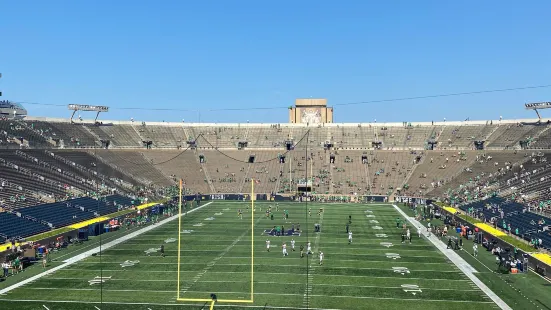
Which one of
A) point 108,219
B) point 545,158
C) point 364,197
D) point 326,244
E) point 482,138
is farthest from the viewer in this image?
point 482,138

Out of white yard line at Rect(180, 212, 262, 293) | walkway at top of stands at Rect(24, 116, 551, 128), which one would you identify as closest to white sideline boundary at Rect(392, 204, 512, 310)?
white yard line at Rect(180, 212, 262, 293)

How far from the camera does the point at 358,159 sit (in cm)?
7219

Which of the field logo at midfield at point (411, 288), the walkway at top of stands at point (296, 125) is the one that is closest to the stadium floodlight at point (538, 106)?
the walkway at top of stands at point (296, 125)

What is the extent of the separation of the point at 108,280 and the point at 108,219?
16.1 metres

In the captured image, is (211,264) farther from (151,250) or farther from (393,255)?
(393,255)

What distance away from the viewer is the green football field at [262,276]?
1958 centimetres

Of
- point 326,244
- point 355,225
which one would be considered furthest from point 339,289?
point 355,225

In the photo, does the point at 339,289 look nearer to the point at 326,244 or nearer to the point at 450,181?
the point at 326,244

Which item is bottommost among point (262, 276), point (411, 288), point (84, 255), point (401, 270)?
point (411, 288)

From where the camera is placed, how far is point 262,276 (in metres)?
23.5

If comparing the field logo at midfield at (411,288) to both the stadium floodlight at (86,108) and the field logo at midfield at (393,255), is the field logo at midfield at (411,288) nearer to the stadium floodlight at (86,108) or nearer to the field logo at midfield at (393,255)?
the field logo at midfield at (393,255)

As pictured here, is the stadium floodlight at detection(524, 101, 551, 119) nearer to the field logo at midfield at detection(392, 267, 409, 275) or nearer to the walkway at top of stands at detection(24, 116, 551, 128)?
the walkway at top of stands at detection(24, 116, 551, 128)

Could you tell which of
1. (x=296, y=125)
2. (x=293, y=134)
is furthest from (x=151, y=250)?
(x=296, y=125)

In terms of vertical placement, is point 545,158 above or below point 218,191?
above
